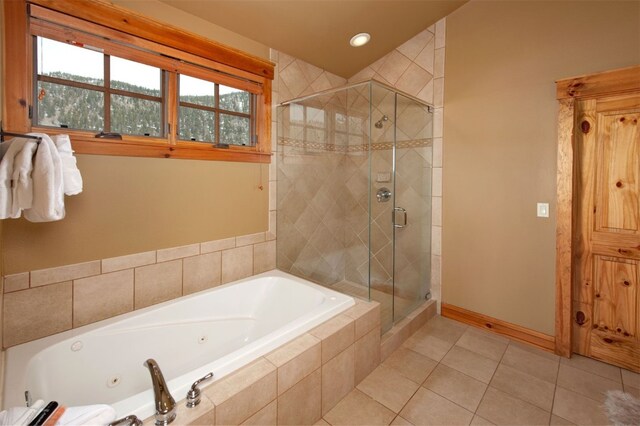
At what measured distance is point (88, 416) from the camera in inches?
37.9

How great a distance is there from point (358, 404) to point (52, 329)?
179cm

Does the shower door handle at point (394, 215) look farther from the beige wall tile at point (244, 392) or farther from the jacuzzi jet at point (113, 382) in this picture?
the jacuzzi jet at point (113, 382)

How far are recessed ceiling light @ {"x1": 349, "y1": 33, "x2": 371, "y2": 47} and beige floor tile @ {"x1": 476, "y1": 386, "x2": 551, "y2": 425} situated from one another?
9.69ft

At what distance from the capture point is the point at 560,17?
2.17 m

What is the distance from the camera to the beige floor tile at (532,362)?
2045 millimetres

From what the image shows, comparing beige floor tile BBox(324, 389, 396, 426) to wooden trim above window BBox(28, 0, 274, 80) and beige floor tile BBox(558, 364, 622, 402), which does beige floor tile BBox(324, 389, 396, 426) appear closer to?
beige floor tile BBox(558, 364, 622, 402)

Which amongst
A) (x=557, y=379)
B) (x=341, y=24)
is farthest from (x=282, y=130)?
(x=557, y=379)

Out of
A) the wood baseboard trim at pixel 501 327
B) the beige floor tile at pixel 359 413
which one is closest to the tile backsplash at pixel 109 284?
the beige floor tile at pixel 359 413

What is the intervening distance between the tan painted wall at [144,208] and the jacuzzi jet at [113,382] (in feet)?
2.28

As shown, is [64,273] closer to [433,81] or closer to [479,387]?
[479,387]

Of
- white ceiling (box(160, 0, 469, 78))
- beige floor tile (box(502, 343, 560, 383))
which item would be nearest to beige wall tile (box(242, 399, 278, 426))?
beige floor tile (box(502, 343, 560, 383))

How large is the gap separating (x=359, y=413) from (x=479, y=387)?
0.82m

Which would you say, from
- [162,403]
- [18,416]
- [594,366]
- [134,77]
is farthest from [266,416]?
[594,366]

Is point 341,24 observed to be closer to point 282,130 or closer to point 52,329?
point 282,130
